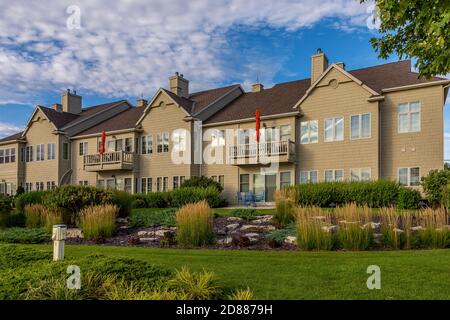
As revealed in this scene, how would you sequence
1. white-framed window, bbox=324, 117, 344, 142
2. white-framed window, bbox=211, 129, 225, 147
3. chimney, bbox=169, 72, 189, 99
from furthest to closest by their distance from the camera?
chimney, bbox=169, 72, 189, 99, white-framed window, bbox=211, 129, 225, 147, white-framed window, bbox=324, 117, 344, 142

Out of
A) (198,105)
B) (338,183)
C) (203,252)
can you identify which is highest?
(198,105)

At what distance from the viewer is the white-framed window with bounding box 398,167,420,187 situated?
22.5 meters

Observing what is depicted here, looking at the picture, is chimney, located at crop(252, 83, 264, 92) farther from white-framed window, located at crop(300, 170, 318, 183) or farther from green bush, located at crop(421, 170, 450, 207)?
green bush, located at crop(421, 170, 450, 207)

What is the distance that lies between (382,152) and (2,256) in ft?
68.2

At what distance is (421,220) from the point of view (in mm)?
11164

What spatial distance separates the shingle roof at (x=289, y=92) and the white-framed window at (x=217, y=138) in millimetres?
790

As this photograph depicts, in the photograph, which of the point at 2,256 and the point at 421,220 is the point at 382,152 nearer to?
the point at 421,220

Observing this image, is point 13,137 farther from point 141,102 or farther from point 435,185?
point 435,185

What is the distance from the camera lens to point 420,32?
29.9 ft

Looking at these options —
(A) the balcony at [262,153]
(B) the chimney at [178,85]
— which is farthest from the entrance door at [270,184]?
(B) the chimney at [178,85]

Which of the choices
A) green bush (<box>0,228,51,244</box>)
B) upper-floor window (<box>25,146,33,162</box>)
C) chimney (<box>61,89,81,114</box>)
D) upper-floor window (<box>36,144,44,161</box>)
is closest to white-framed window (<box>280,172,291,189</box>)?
green bush (<box>0,228,51,244</box>)

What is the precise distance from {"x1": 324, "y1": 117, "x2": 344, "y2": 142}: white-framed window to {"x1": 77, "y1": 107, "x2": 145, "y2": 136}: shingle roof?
15855mm
